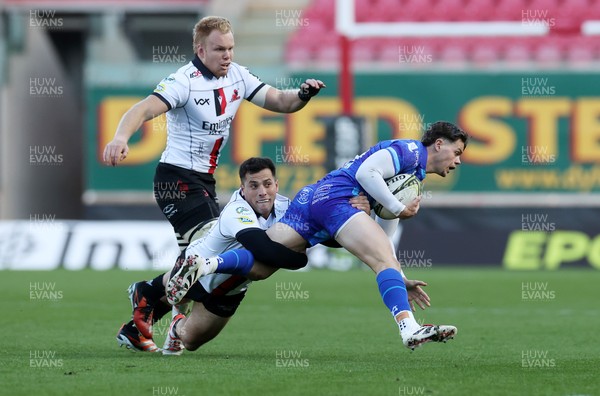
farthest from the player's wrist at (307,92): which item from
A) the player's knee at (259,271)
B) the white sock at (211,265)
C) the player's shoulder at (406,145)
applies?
the white sock at (211,265)

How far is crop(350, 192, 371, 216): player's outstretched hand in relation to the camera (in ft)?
23.6

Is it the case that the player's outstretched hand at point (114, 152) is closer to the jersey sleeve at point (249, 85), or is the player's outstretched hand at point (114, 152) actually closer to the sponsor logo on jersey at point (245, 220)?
the sponsor logo on jersey at point (245, 220)

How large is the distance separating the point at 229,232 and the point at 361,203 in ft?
2.94

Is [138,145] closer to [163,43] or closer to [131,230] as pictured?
[131,230]

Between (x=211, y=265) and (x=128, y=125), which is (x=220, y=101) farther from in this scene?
(x=211, y=265)

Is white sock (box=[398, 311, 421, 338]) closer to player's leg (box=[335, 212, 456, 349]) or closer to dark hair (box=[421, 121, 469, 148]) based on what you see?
player's leg (box=[335, 212, 456, 349])

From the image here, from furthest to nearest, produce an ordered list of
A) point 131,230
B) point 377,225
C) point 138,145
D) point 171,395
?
point 138,145, point 131,230, point 377,225, point 171,395

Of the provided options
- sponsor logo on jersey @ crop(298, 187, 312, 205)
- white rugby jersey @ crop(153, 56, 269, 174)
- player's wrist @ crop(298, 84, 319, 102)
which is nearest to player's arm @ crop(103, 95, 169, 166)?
white rugby jersey @ crop(153, 56, 269, 174)

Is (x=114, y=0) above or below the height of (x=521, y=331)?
above

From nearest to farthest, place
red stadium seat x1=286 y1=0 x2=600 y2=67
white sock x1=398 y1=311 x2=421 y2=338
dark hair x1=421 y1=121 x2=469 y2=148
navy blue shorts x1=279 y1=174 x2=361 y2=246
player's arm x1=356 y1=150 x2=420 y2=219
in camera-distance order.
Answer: white sock x1=398 y1=311 x2=421 y2=338, player's arm x1=356 y1=150 x2=420 y2=219, navy blue shorts x1=279 y1=174 x2=361 y2=246, dark hair x1=421 y1=121 x2=469 y2=148, red stadium seat x1=286 y1=0 x2=600 y2=67

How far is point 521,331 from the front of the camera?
30.2 ft

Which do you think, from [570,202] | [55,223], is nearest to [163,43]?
[55,223]

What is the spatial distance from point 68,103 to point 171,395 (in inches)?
718

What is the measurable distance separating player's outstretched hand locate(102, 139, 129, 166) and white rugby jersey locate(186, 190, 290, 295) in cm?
112
